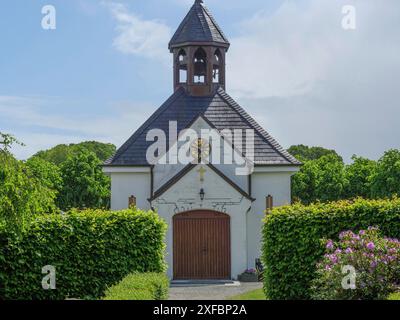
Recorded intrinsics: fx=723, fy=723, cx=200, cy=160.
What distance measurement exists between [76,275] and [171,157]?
1186 centimetres

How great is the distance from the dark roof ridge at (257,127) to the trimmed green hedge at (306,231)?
11.8 meters

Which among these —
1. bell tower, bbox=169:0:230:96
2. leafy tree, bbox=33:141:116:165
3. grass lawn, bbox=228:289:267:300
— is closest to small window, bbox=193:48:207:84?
bell tower, bbox=169:0:230:96

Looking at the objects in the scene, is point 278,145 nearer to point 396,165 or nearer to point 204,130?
point 204,130

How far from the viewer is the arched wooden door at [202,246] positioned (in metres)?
29.0

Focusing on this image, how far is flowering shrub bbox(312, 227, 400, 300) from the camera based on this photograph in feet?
51.8

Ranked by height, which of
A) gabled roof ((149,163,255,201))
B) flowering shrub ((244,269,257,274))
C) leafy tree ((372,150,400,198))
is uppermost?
leafy tree ((372,150,400,198))

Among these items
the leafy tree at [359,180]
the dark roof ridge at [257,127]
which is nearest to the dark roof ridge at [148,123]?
the dark roof ridge at [257,127]

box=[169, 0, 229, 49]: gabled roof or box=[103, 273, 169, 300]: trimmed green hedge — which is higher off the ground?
box=[169, 0, 229, 49]: gabled roof

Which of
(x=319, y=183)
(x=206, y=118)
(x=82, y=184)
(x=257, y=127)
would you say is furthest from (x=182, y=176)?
(x=82, y=184)

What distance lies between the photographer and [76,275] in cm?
1952

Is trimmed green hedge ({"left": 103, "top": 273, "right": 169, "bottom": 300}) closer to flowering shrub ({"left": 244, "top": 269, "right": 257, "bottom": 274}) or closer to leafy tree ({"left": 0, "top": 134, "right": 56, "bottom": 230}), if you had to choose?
leafy tree ({"left": 0, "top": 134, "right": 56, "bottom": 230})

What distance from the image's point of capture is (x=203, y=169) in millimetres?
29344

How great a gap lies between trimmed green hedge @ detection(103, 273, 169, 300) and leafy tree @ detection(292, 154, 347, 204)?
36095mm
